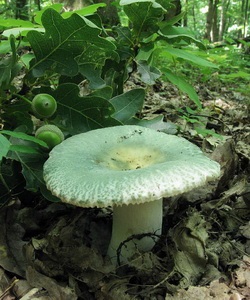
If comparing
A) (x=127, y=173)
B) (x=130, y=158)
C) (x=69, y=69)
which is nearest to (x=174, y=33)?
(x=69, y=69)

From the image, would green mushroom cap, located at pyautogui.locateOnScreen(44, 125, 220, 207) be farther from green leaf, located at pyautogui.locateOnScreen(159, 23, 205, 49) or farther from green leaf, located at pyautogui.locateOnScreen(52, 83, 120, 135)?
green leaf, located at pyautogui.locateOnScreen(159, 23, 205, 49)

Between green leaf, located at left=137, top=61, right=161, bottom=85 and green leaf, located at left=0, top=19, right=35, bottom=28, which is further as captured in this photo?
green leaf, located at left=137, top=61, right=161, bottom=85

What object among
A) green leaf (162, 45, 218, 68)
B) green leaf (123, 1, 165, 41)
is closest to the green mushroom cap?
green leaf (162, 45, 218, 68)

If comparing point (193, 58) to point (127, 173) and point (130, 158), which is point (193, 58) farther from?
point (127, 173)

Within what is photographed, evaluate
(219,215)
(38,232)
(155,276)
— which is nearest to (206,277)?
(155,276)

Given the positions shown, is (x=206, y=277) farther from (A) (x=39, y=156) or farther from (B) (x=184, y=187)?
(A) (x=39, y=156)

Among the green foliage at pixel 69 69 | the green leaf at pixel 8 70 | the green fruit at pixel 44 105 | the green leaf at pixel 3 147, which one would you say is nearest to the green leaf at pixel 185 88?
the green foliage at pixel 69 69
